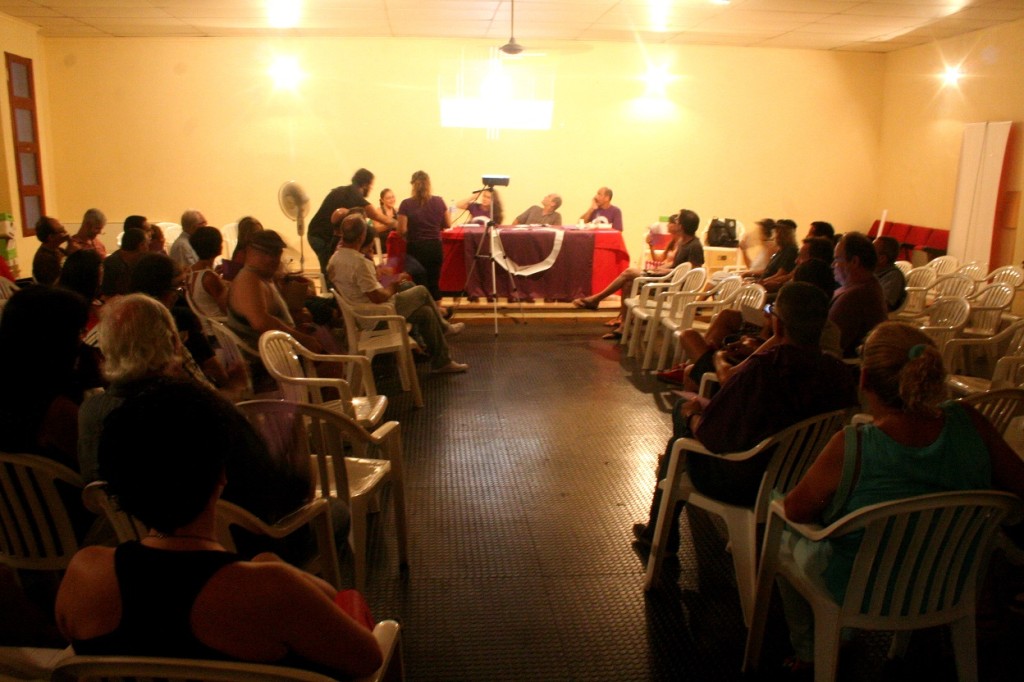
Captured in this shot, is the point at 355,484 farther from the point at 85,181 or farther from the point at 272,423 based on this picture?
the point at 85,181

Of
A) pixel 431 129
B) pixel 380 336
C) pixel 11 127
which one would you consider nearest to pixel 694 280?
pixel 380 336

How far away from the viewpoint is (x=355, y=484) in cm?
248

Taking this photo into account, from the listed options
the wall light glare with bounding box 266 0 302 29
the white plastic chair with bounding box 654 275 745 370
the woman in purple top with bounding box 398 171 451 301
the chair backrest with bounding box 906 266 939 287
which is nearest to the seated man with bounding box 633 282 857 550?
the white plastic chair with bounding box 654 275 745 370

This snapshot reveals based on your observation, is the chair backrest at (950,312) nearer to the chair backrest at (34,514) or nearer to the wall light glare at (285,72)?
the chair backrest at (34,514)

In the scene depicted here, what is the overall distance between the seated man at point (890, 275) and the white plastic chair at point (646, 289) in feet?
4.74

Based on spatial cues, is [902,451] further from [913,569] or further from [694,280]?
[694,280]

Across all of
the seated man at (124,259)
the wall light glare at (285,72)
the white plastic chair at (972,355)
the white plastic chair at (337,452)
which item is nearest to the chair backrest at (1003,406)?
the white plastic chair at (972,355)

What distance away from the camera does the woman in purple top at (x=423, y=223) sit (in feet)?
22.1

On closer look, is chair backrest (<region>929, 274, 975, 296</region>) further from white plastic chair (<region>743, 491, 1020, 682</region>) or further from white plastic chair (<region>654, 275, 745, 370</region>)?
white plastic chair (<region>743, 491, 1020, 682</region>)

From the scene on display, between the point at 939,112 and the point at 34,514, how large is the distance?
30.9 feet

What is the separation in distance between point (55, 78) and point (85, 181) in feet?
3.81

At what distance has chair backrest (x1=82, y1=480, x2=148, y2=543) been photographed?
173 cm

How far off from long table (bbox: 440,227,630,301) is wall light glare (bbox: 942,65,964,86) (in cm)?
430

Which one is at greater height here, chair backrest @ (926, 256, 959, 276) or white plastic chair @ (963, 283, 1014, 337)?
chair backrest @ (926, 256, 959, 276)
